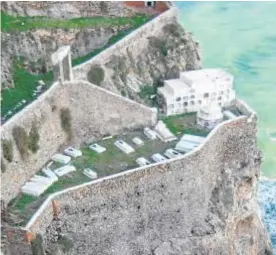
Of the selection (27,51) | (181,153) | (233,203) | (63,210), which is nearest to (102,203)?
(63,210)

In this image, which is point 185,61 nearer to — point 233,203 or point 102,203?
point 233,203

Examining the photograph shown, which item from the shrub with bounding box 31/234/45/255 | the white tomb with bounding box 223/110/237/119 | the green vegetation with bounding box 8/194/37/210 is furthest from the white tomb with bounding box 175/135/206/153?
the shrub with bounding box 31/234/45/255

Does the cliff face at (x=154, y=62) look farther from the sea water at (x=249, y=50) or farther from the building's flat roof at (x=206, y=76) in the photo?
the sea water at (x=249, y=50)

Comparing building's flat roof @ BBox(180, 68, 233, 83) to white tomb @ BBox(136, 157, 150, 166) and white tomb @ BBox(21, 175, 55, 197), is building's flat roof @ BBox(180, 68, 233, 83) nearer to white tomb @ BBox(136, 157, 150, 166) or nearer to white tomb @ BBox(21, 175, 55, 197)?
white tomb @ BBox(136, 157, 150, 166)

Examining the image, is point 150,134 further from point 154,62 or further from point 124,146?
point 154,62

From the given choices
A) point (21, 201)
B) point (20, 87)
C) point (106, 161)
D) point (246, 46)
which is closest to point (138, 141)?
point (106, 161)

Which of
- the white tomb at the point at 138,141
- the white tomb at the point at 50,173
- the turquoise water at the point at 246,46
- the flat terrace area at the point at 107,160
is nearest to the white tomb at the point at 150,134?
the flat terrace area at the point at 107,160
